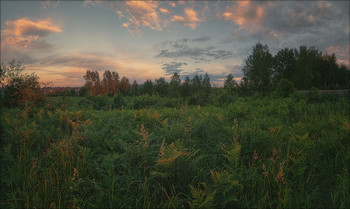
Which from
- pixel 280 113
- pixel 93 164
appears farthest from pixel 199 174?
pixel 280 113

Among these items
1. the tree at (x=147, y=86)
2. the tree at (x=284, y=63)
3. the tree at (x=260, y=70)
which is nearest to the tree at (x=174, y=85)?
the tree at (x=147, y=86)

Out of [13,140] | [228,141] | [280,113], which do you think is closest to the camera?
[228,141]

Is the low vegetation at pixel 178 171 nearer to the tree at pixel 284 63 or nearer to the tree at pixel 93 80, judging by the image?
the tree at pixel 93 80

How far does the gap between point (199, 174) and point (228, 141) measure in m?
1.53

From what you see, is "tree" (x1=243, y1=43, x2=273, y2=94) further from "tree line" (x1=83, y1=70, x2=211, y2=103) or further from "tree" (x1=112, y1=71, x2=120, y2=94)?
"tree" (x1=112, y1=71, x2=120, y2=94)

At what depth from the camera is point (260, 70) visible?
114 ft

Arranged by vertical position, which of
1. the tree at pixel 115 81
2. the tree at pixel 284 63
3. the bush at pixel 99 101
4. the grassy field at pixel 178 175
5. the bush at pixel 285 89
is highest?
the tree at pixel 284 63

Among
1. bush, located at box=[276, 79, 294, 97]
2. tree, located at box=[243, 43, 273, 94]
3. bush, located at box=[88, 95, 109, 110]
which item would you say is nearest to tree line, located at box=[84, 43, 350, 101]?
tree, located at box=[243, 43, 273, 94]

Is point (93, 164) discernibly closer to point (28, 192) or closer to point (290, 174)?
point (28, 192)

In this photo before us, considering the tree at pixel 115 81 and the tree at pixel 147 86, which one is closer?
the tree at pixel 147 86

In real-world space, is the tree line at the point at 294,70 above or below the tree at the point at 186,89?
above

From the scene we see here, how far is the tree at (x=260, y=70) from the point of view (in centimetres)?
3478

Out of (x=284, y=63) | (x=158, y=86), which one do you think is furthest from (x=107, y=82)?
(x=284, y=63)

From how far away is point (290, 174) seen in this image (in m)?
2.62
